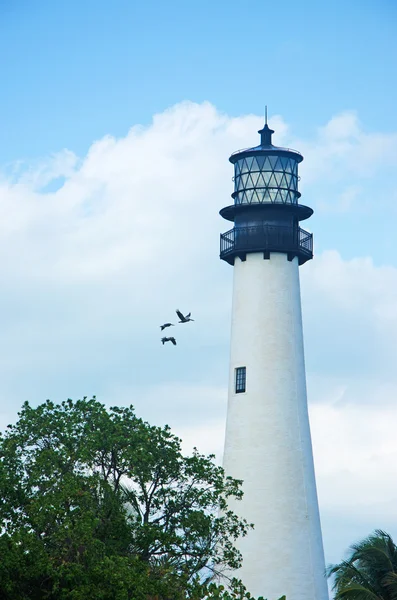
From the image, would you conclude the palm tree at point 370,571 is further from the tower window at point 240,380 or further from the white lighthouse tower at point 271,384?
the tower window at point 240,380

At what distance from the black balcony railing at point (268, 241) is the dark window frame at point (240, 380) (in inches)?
193

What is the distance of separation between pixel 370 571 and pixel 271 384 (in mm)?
12838

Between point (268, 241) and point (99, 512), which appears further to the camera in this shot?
point (268, 241)

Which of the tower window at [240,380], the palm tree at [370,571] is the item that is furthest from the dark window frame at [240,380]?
the palm tree at [370,571]

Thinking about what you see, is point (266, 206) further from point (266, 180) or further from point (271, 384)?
point (271, 384)

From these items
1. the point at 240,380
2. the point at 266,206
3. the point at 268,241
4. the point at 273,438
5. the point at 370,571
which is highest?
the point at 266,206

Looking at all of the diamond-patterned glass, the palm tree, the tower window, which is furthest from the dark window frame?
the palm tree

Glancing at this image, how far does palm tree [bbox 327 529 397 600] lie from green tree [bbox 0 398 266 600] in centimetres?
351

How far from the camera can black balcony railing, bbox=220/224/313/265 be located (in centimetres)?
5300

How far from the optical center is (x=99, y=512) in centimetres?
3856

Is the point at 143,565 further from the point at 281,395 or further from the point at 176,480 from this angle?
the point at 281,395

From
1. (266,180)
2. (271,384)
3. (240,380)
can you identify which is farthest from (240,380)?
(266,180)

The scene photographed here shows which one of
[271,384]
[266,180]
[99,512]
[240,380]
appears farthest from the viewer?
[266,180]

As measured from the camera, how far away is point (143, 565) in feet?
123
